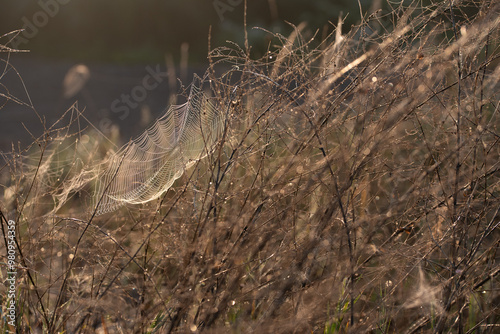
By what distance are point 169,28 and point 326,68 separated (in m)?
11.9

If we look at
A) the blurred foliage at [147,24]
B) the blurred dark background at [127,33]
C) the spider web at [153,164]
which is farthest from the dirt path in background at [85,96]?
the spider web at [153,164]

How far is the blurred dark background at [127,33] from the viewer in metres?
10.5

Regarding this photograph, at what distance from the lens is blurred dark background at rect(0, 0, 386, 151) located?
414 inches

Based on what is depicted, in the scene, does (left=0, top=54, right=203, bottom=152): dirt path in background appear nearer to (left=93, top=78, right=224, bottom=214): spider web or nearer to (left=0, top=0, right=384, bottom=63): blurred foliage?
(left=0, top=0, right=384, bottom=63): blurred foliage

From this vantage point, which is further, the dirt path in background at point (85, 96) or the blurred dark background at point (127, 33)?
the blurred dark background at point (127, 33)

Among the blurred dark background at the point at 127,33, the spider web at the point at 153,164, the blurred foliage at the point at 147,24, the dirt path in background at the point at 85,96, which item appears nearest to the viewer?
the spider web at the point at 153,164

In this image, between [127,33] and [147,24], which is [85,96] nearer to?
[127,33]

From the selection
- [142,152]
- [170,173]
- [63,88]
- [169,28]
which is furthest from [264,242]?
[169,28]

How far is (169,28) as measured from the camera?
43.5ft

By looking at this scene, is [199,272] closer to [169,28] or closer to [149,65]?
[149,65]

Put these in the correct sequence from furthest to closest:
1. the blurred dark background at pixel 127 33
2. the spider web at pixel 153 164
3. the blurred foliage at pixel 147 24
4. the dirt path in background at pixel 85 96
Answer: the blurred foliage at pixel 147 24 < the blurred dark background at pixel 127 33 < the dirt path in background at pixel 85 96 < the spider web at pixel 153 164

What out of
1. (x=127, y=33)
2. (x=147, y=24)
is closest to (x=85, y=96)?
(x=127, y=33)

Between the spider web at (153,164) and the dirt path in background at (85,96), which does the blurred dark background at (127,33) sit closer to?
the dirt path in background at (85,96)

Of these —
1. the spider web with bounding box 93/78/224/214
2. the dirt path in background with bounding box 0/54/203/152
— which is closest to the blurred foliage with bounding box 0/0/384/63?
the dirt path in background with bounding box 0/54/203/152
